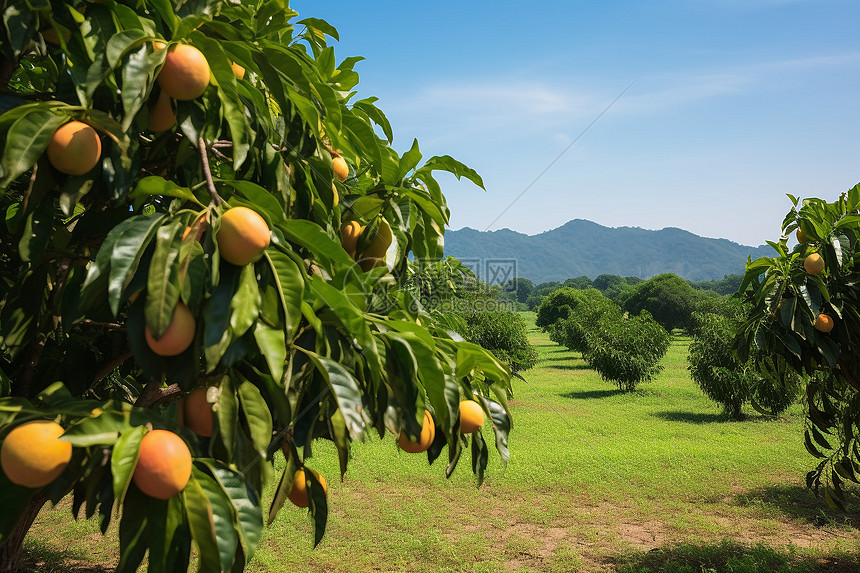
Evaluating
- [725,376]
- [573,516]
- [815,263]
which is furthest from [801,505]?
[725,376]

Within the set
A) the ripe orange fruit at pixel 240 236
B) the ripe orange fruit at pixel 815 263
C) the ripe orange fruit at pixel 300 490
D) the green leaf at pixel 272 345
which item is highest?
the ripe orange fruit at pixel 815 263

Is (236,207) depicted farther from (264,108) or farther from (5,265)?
(5,265)

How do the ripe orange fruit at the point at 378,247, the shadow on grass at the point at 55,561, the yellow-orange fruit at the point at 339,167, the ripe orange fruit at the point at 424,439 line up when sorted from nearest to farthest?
the ripe orange fruit at the point at 424,439 < the ripe orange fruit at the point at 378,247 < the yellow-orange fruit at the point at 339,167 < the shadow on grass at the point at 55,561

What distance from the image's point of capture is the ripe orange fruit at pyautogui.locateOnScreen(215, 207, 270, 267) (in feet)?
2.95

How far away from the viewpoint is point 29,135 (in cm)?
93

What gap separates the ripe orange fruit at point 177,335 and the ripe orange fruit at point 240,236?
4.3 inches

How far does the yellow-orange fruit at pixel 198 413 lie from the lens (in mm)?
1017

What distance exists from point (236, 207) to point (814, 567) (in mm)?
6258

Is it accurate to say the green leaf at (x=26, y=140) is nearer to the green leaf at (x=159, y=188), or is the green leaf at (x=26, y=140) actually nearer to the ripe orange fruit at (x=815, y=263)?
the green leaf at (x=159, y=188)

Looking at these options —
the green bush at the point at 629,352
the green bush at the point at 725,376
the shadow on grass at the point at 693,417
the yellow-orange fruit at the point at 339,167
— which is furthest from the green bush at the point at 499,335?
the yellow-orange fruit at the point at 339,167

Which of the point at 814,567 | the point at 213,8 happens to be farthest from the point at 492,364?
the point at 814,567

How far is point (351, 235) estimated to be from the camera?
1606 millimetres

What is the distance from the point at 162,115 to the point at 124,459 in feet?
2.14

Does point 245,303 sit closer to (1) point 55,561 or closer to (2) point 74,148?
(2) point 74,148
